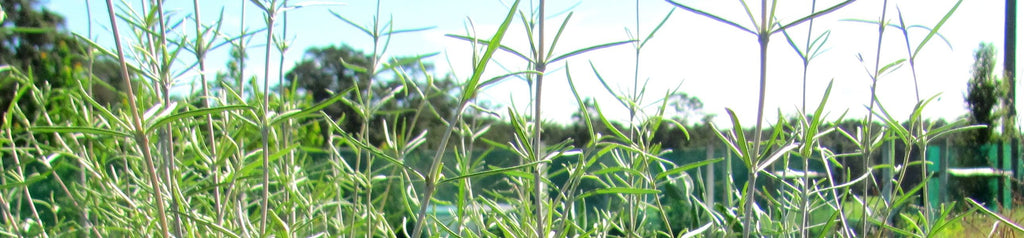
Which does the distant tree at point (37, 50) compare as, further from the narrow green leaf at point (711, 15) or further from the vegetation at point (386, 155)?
the narrow green leaf at point (711, 15)

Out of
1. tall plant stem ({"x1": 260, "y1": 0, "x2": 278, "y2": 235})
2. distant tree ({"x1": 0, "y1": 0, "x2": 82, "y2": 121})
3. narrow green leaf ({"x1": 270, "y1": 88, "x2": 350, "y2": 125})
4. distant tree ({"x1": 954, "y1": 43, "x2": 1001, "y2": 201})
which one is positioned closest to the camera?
narrow green leaf ({"x1": 270, "y1": 88, "x2": 350, "y2": 125})

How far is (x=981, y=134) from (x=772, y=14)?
6026 mm

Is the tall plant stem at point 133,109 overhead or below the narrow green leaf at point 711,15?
below

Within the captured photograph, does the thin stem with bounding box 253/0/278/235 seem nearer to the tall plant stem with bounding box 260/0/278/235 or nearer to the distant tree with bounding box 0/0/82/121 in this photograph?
the tall plant stem with bounding box 260/0/278/235

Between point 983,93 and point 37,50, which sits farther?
point 37,50

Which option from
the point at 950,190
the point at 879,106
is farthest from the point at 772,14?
the point at 950,190

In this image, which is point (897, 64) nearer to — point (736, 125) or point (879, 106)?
point (879, 106)

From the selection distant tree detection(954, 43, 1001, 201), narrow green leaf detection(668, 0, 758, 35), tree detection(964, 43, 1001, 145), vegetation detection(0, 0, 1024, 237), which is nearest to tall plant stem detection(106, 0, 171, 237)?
vegetation detection(0, 0, 1024, 237)

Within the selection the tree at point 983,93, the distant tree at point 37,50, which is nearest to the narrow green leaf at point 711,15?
the distant tree at point 37,50

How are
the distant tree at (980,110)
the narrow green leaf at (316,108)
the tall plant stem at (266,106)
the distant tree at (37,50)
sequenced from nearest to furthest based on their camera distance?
the narrow green leaf at (316,108)
the tall plant stem at (266,106)
the distant tree at (37,50)
the distant tree at (980,110)

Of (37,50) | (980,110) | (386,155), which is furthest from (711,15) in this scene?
(37,50)

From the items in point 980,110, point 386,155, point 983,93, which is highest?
point 983,93

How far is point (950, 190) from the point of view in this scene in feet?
15.9

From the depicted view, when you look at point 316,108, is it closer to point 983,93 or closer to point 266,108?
point 266,108
